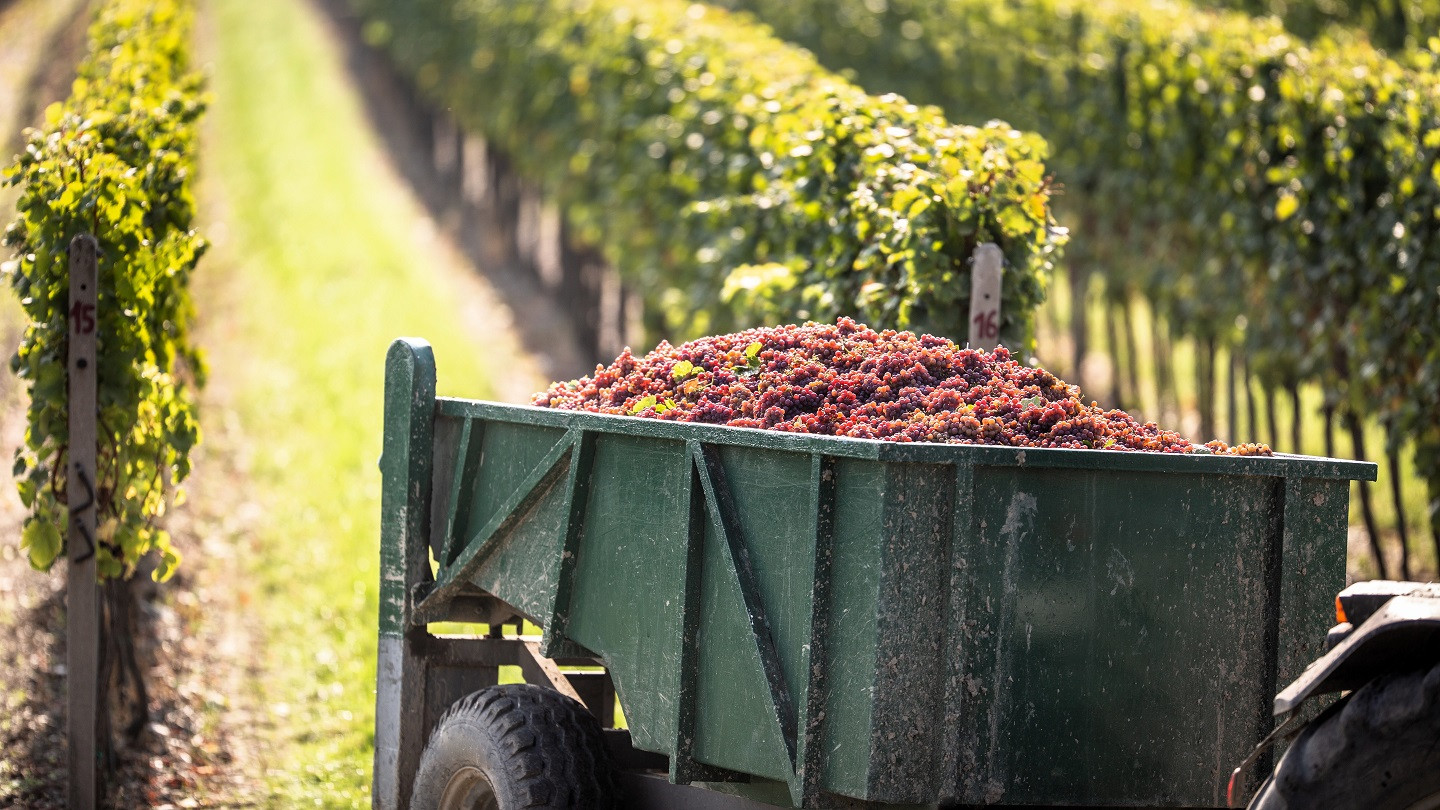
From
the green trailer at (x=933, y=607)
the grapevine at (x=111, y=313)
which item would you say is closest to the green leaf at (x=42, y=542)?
the grapevine at (x=111, y=313)

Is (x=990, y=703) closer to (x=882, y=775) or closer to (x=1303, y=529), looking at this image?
(x=882, y=775)

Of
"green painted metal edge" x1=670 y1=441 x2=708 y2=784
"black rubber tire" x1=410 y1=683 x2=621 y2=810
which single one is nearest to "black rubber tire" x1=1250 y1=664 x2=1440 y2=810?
"green painted metal edge" x1=670 y1=441 x2=708 y2=784

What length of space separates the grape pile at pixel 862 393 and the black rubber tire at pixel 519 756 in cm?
91

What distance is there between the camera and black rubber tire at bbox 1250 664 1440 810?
3.14 metres

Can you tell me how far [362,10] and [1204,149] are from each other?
2396cm

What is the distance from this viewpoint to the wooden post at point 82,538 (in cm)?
595

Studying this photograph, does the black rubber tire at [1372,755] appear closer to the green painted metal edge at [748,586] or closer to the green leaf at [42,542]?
the green painted metal edge at [748,586]

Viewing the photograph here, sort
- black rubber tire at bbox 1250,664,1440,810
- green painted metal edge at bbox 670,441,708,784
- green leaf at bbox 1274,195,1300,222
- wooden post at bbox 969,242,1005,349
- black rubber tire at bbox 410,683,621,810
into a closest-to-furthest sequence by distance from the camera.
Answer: black rubber tire at bbox 1250,664,1440,810
green painted metal edge at bbox 670,441,708,784
black rubber tire at bbox 410,683,621,810
wooden post at bbox 969,242,1005,349
green leaf at bbox 1274,195,1300,222

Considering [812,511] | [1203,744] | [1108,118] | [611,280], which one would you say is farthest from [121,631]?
[611,280]

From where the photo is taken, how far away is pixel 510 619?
17.4ft

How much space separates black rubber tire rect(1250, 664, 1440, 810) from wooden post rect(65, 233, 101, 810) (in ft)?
14.7

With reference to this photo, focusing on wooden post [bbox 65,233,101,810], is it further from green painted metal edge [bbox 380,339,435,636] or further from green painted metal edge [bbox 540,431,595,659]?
green painted metal edge [bbox 540,431,595,659]

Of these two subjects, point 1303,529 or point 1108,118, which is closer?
point 1303,529

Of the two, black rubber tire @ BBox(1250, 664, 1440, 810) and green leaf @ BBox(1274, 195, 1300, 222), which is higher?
green leaf @ BBox(1274, 195, 1300, 222)
